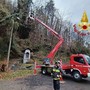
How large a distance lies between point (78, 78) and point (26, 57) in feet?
54.4

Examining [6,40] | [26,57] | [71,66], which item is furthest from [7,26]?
[71,66]

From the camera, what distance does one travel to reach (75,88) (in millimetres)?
14070

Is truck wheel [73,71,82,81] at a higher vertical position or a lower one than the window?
lower

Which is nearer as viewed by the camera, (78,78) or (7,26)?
(78,78)

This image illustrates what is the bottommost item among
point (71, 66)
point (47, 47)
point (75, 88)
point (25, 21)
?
point (75, 88)

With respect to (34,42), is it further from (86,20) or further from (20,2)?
(86,20)

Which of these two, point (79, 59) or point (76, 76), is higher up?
point (79, 59)

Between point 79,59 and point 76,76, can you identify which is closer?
point 76,76

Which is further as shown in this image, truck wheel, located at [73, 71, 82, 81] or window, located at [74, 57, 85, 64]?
window, located at [74, 57, 85, 64]

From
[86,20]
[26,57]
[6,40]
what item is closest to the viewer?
[86,20]

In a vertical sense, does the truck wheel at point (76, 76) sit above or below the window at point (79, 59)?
below

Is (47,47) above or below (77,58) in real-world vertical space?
above

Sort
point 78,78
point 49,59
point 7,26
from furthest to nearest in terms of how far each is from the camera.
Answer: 1. point 7,26
2. point 49,59
3. point 78,78

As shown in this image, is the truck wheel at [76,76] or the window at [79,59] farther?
the window at [79,59]
